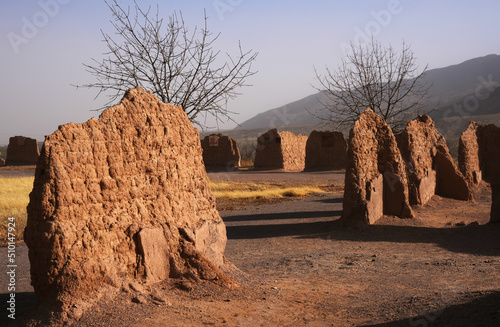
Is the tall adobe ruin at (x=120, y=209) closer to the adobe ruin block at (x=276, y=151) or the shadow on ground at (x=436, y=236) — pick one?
the shadow on ground at (x=436, y=236)

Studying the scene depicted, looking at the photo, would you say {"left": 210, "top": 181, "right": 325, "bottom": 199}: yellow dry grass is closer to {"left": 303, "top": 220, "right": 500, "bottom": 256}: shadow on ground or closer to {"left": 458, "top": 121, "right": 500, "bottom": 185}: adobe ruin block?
{"left": 458, "top": 121, "right": 500, "bottom": 185}: adobe ruin block

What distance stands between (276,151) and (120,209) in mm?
26111

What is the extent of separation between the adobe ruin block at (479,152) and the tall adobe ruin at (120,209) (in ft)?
41.3

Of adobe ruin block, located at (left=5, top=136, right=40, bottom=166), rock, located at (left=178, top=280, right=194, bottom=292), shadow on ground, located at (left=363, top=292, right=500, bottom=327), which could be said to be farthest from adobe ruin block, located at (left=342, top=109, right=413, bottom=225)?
adobe ruin block, located at (left=5, top=136, right=40, bottom=166)

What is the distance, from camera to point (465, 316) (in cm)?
448

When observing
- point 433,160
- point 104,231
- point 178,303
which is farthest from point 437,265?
point 433,160

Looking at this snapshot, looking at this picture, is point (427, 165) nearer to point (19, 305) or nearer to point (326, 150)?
point (19, 305)

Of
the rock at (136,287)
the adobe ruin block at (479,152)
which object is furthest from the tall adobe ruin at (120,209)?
the adobe ruin block at (479,152)

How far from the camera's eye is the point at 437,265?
24.4 ft

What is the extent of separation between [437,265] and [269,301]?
10.1 ft

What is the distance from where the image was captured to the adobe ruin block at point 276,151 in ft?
102

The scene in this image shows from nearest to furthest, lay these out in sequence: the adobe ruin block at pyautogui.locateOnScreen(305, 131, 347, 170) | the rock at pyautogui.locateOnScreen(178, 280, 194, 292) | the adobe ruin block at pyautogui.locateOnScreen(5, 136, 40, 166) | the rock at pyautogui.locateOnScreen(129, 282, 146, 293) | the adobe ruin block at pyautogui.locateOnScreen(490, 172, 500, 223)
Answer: the rock at pyautogui.locateOnScreen(129, 282, 146, 293) < the rock at pyautogui.locateOnScreen(178, 280, 194, 292) < the adobe ruin block at pyautogui.locateOnScreen(490, 172, 500, 223) < the adobe ruin block at pyautogui.locateOnScreen(305, 131, 347, 170) < the adobe ruin block at pyautogui.locateOnScreen(5, 136, 40, 166)

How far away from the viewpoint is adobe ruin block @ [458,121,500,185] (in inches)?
659

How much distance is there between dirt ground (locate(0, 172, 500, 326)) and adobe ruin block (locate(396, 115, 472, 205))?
967mm
